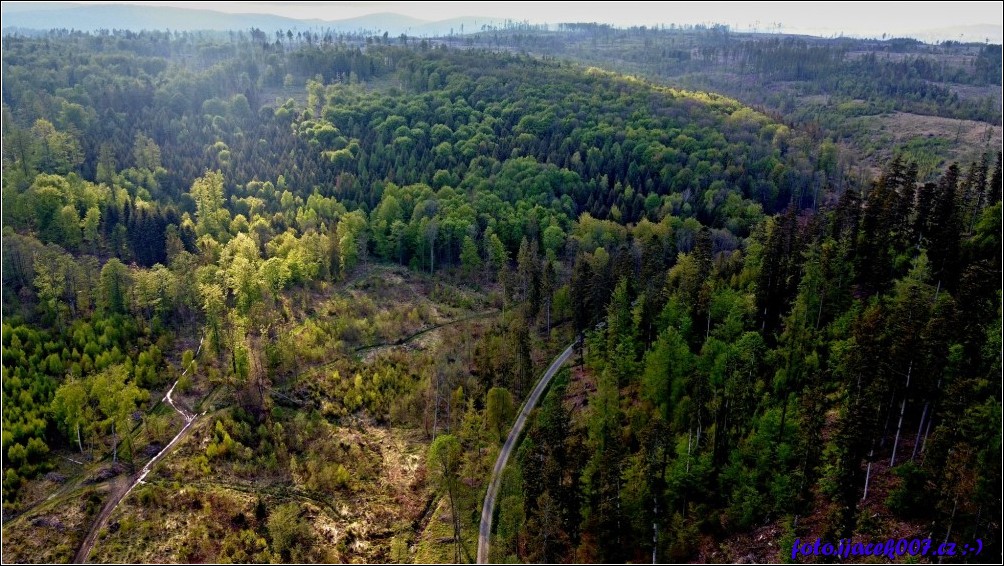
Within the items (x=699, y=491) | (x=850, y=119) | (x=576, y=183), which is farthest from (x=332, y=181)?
(x=850, y=119)

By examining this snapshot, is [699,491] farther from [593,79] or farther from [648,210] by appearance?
[593,79]

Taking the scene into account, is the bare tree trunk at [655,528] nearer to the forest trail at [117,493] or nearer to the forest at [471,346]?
the forest at [471,346]

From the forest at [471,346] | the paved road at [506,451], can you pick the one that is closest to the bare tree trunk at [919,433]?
the forest at [471,346]

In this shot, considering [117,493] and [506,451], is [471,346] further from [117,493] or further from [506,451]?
[117,493]

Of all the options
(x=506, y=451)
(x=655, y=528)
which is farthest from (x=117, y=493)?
(x=655, y=528)

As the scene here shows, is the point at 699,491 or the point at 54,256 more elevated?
the point at 54,256

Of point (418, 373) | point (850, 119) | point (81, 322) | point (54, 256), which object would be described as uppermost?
point (850, 119)

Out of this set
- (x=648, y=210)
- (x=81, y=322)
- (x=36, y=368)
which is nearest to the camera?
(x=36, y=368)

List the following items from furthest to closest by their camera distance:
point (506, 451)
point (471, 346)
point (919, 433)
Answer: point (471, 346)
point (506, 451)
point (919, 433)
